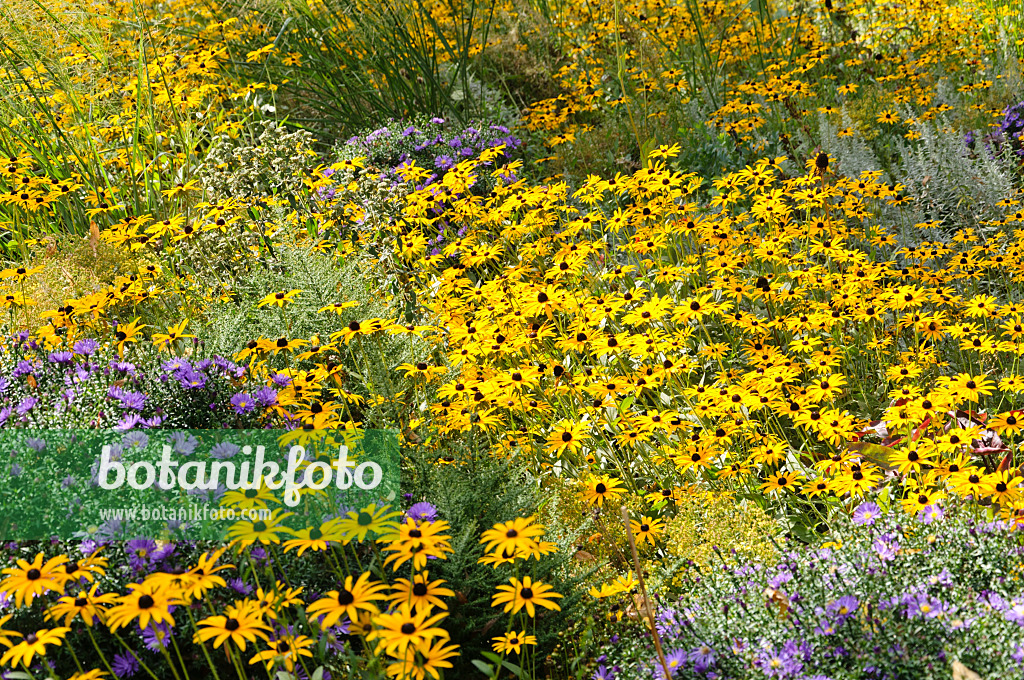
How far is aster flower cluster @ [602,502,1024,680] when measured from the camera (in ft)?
5.61

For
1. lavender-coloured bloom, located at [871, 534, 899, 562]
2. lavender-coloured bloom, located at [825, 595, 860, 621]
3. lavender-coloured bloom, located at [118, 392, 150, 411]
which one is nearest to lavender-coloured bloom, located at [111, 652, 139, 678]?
lavender-coloured bloom, located at [118, 392, 150, 411]

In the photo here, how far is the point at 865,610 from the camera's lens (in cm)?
181

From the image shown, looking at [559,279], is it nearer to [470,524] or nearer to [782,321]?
[782,321]

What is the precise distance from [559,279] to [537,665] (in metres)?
1.63

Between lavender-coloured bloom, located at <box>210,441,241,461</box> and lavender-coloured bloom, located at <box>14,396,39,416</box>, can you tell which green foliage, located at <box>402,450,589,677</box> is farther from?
lavender-coloured bloom, located at <box>14,396,39,416</box>

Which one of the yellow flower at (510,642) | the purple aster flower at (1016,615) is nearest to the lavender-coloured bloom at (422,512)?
the yellow flower at (510,642)

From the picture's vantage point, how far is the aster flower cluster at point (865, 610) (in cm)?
171

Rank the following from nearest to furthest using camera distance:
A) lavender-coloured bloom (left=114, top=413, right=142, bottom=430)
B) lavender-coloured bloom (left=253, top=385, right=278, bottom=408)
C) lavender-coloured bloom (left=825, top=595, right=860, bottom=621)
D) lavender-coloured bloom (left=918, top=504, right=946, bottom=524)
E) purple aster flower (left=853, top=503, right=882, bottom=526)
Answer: lavender-coloured bloom (left=825, top=595, right=860, bottom=621), lavender-coloured bloom (left=918, top=504, right=946, bottom=524), purple aster flower (left=853, top=503, right=882, bottom=526), lavender-coloured bloom (left=114, top=413, right=142, bottom=430), lavender-coloured bloom (left=253, top=385, right=278, bottom=408)

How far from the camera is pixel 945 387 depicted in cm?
239

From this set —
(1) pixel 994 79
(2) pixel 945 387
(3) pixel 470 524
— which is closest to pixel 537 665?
(3) pixel 470 524

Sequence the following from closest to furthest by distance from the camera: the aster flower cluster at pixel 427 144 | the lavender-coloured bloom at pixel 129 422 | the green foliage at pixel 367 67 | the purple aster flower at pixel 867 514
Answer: the purple aster flower at pixel 867 514
the lavender-coloured bloom at pixel 129 422
the aster flower cluster at pixel 427 144
the green foliage at pixel 367 67

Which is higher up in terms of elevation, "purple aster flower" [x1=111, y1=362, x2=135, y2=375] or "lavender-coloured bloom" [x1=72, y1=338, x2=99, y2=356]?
"lavender-coloured bloom" [x1=72, y1=338, x2=99, y2=356]

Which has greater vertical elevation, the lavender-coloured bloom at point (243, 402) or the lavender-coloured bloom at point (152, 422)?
the lavender-coloured bloom at point (152, 422)

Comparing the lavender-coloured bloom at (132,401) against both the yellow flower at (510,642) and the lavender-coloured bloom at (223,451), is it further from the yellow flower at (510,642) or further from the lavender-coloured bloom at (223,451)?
the yellow flower at (510,642)
